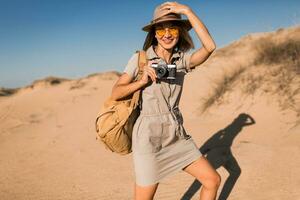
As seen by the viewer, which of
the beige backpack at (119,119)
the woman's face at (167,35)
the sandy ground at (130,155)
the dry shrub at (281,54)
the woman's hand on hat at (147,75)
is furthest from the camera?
the dry shrub at (281,54)

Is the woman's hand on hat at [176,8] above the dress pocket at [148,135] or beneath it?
above

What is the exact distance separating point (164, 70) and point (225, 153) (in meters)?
3.13

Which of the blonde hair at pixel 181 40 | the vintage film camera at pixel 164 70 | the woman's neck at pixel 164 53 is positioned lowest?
the vintage film camera at pixel 164 70

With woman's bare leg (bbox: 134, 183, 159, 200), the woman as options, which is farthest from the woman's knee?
woman's bare leg (bbox: 134, 183, 159, 200)

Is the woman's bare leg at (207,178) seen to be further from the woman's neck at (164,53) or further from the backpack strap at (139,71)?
the woman's neck at (164,53)

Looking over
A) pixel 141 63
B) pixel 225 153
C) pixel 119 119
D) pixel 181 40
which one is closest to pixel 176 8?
pixel 181 40

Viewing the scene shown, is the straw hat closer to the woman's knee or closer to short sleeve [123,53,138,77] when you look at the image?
short sleeve [123,53,138,77]

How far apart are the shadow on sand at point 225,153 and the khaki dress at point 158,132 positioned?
1630mm

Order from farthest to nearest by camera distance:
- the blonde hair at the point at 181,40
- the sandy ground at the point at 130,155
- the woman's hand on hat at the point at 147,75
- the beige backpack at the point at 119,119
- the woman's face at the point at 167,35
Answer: the sandy ground at the point at 130,155
the blonde hair at the point at 181,40
the woman's face at the point at 167,35
the beige backpack at the point at 119,119
the woman's hand on hat at the point at 147,75

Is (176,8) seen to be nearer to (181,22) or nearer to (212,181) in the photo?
(181,22)

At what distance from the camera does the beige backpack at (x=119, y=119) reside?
295cm

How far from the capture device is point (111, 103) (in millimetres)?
3037

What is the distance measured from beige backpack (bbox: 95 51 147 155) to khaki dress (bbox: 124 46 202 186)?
0.16ft

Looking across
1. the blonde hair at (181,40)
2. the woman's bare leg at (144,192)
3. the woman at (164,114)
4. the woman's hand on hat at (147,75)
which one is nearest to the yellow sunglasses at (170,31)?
the woman at (164,114)
